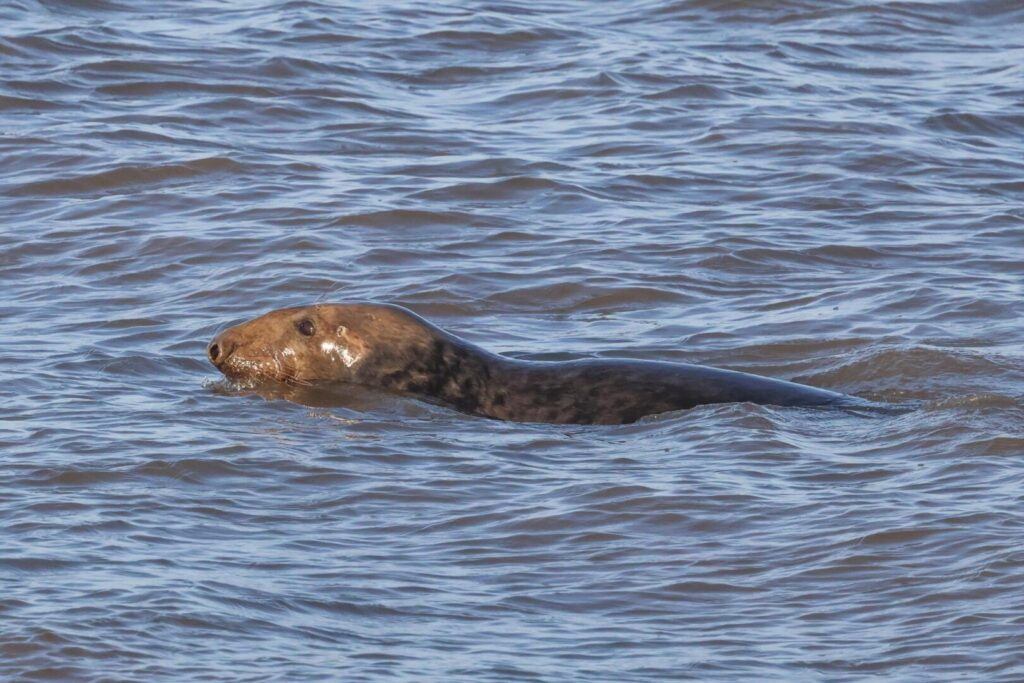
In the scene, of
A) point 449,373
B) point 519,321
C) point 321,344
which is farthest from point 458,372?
point 519,321

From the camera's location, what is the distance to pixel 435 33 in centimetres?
1775

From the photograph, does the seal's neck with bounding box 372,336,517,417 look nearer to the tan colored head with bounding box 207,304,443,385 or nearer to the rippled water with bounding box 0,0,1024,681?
the tan colored head with bounding box 207,304,443,385

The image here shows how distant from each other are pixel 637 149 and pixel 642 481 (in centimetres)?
705

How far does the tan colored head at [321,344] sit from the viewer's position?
9156mm

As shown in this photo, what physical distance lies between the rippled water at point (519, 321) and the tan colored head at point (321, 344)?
9.1 inches

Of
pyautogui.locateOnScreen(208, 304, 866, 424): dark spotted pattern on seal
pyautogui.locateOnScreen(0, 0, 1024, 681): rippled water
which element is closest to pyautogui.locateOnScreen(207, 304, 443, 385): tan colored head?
pyautogui.locateOnScreen(208, 304, 866, 424): dark spotted pattern on seal

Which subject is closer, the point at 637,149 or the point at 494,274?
the point at 494,274

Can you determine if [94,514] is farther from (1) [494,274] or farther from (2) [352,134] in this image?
(2) [352,134]

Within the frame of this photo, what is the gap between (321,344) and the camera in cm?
920

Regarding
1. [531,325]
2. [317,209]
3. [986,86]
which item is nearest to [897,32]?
[986,86]

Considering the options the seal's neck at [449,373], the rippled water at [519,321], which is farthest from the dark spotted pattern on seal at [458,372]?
the rippled water at [519,321]

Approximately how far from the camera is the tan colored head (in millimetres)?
9156

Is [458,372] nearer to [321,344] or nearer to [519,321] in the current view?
[321,344]

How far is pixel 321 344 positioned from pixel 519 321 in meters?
1.87
